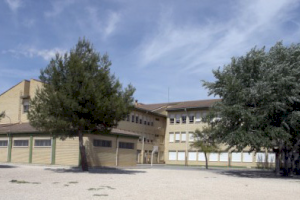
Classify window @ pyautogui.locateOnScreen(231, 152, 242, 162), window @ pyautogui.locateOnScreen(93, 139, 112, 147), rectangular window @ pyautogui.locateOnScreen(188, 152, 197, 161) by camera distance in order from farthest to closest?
rectangular window @ pyautogui.locateOnScreen(188, 152, 197, 161) < window @ pyautogui.locateOnScreen(231, 152, 242, 162) < window @ pyautogui.locateOnScreen(93, 139, 112, 147)

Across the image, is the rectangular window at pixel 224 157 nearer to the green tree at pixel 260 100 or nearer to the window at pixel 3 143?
→ the green tree at pixel 260 100

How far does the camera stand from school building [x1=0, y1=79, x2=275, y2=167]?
124 ft

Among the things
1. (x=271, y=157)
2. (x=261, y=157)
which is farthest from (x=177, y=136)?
(x=271, y=157)

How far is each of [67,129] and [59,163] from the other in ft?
35.7

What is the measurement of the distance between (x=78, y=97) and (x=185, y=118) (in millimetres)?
37492

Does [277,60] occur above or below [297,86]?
above

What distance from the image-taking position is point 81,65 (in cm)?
2705

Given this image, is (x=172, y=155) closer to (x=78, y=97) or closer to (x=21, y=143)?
(x=21, y=143)

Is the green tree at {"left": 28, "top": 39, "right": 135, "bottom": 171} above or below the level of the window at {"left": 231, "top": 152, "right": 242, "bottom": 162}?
above

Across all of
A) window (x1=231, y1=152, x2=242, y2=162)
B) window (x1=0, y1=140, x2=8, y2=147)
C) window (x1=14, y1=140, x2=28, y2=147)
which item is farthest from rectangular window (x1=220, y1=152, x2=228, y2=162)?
window (x1=0, y1=140, x2=8, y2=147)

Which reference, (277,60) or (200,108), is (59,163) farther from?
(200,108)

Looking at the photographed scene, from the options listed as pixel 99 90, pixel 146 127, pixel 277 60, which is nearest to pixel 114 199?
pixel 99 90

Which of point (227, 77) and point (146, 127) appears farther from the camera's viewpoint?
point (146, 127)

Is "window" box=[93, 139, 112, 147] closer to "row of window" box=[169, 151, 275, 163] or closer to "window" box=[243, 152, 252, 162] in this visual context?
"row of window" box=[169, 151, 275, 163]
